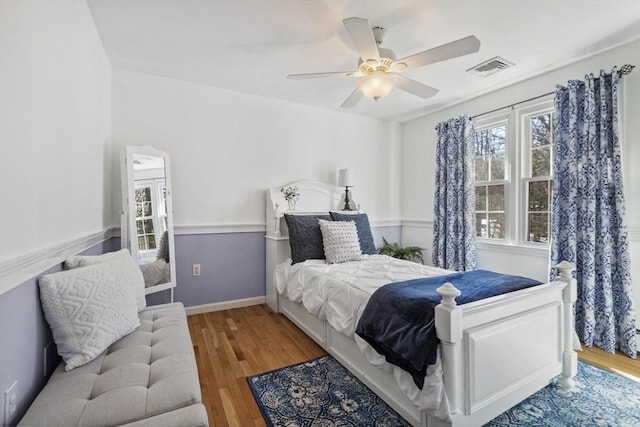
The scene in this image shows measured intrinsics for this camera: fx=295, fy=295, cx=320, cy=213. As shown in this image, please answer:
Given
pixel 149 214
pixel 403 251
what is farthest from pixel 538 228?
pixel 149 214

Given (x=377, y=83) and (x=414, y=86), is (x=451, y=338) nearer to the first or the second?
(x=377, y=83)

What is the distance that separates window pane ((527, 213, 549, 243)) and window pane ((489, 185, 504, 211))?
336mm

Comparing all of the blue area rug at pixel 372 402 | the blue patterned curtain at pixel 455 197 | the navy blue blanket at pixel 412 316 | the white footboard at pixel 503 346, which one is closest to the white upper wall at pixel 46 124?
the blue area rug at pixel 372 402

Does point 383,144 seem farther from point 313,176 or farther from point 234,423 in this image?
point 234,423

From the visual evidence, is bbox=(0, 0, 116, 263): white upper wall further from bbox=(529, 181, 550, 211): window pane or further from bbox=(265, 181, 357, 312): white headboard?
bbox=(529, 181, 550, 211): window pane

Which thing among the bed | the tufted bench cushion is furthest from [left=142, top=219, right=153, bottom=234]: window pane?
the bed

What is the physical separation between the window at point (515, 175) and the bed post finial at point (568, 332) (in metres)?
1.19

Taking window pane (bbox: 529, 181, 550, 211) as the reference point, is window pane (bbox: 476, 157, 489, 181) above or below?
above

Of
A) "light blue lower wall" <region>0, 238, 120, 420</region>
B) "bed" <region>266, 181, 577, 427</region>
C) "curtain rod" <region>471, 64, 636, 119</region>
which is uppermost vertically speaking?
"curtain rod" <region>471, 64, 636, 119</region>

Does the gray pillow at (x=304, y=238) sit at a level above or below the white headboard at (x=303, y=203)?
below

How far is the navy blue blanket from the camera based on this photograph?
1.41 m

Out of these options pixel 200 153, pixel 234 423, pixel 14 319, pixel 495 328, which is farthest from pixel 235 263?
pixel 495 328

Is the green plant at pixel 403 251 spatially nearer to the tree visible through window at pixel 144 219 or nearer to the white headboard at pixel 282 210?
the white headboard at pixel 282 210

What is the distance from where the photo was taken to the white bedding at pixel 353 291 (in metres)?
1.38
